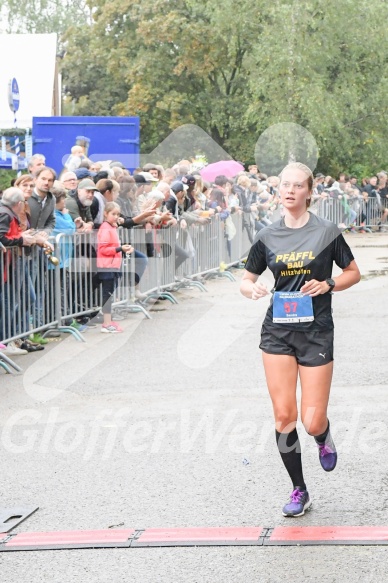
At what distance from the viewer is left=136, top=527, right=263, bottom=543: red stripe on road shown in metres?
5.75

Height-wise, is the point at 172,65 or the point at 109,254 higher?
the point at 172,65

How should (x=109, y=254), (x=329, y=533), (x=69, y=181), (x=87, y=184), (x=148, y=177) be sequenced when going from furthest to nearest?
1. (x=148, y=177)
2. (x=69, y=181)
3. (x=87, y=184)
4. (x=109, y=254)
5. (x=329, y=533)

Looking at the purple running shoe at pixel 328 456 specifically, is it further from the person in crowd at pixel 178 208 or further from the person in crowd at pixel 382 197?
the person in crowd at pixel 382 197

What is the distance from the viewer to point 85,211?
563 inches

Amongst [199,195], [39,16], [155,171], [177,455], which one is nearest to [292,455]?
[177,455]

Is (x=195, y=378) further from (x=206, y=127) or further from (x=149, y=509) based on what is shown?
(x=206, y=127)

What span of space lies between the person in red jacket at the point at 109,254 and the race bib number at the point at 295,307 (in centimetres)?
755

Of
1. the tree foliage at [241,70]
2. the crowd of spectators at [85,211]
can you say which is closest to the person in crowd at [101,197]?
the crowd of spectators at [85,211]

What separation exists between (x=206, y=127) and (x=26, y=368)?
42876 millimetres

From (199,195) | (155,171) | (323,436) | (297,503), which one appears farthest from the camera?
(199,195)

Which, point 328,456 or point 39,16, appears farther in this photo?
point 39,16

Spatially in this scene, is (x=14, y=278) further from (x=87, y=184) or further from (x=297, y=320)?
(x=297, y=320)

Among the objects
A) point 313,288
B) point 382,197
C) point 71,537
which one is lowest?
point 382,197

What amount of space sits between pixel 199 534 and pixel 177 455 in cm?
180
